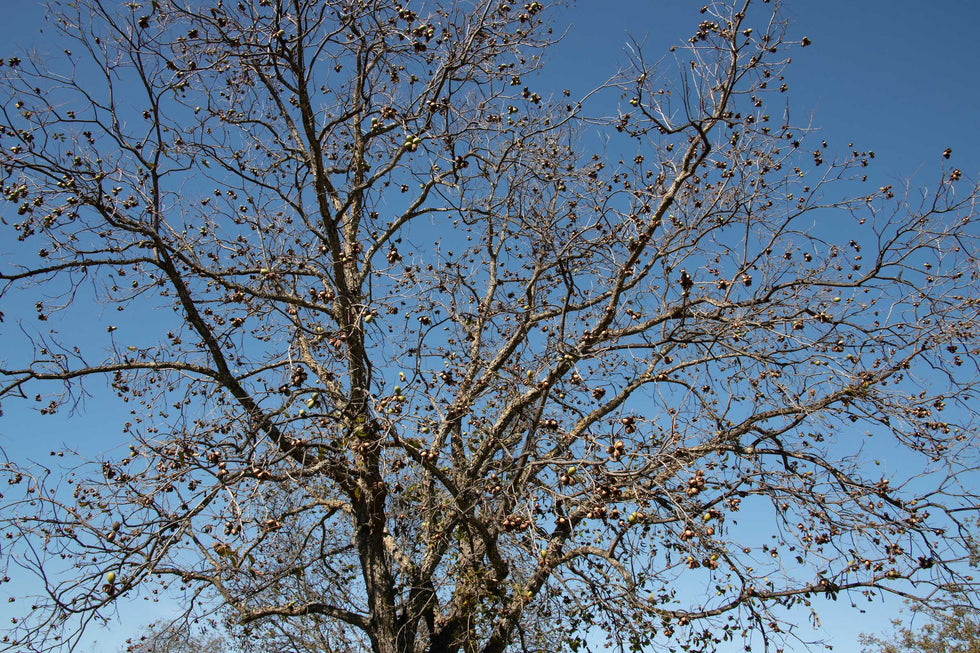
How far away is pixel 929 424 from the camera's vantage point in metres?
5.50

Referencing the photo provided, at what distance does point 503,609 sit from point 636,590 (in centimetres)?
141

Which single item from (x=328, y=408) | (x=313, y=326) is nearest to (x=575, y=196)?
(x=313, y=326)

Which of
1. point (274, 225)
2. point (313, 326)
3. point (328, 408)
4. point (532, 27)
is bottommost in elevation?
point (328, 408)

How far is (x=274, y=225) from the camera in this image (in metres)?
6.12

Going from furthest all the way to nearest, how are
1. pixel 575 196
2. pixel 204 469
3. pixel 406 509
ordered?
pixel 575 196
pixel 406 509
pixel 204 469

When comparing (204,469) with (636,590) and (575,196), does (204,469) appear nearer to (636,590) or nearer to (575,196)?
(636,590)

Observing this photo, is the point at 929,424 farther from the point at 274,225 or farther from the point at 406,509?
the point at 274,225

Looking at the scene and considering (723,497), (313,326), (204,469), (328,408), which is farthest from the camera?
(313,326)

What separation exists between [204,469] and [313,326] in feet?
5.83

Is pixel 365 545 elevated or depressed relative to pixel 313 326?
depressed

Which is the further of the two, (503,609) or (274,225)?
(274,225)

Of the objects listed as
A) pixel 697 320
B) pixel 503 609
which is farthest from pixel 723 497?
pixel 503 609

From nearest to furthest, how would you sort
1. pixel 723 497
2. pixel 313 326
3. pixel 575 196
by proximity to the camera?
pixel 723 497 → pixel 313 326 → pixel 575 196

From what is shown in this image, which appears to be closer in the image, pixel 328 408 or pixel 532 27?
pixel 328 408
